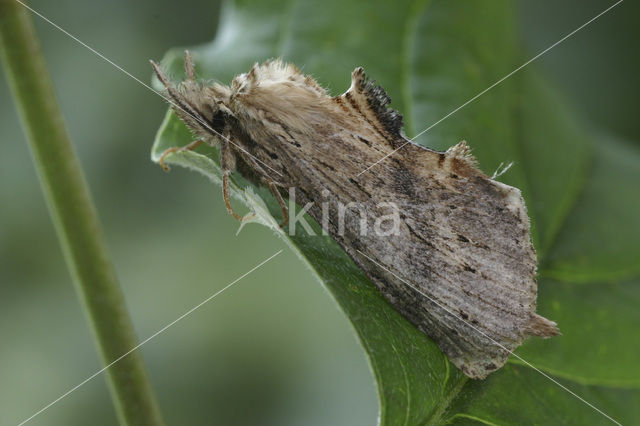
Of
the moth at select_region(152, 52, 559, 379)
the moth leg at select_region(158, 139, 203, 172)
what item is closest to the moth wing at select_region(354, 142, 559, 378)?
the moth at select_region(152, 52, 559, 379)

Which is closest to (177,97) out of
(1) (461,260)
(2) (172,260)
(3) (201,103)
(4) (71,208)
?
(3) (201,103)

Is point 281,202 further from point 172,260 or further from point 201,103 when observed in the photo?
point 172,260

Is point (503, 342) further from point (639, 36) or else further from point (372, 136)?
point (639, 36)

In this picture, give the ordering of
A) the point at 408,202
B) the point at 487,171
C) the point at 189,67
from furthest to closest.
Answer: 1. the point at 487,171
2. the point at 189,67
3. the point at 408,202

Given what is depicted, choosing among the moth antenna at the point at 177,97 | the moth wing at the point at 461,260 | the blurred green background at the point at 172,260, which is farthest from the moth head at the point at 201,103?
the blurred green background at the point at 172,260

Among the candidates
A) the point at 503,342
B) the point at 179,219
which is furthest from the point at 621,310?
the point at 179,219

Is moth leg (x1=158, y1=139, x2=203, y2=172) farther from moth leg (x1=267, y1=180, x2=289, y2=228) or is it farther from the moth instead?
moth leg (x1=267, y1=180, x2=289, y2=228)

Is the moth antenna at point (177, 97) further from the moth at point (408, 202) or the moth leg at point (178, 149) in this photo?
the moth leg at point (178, 149)
